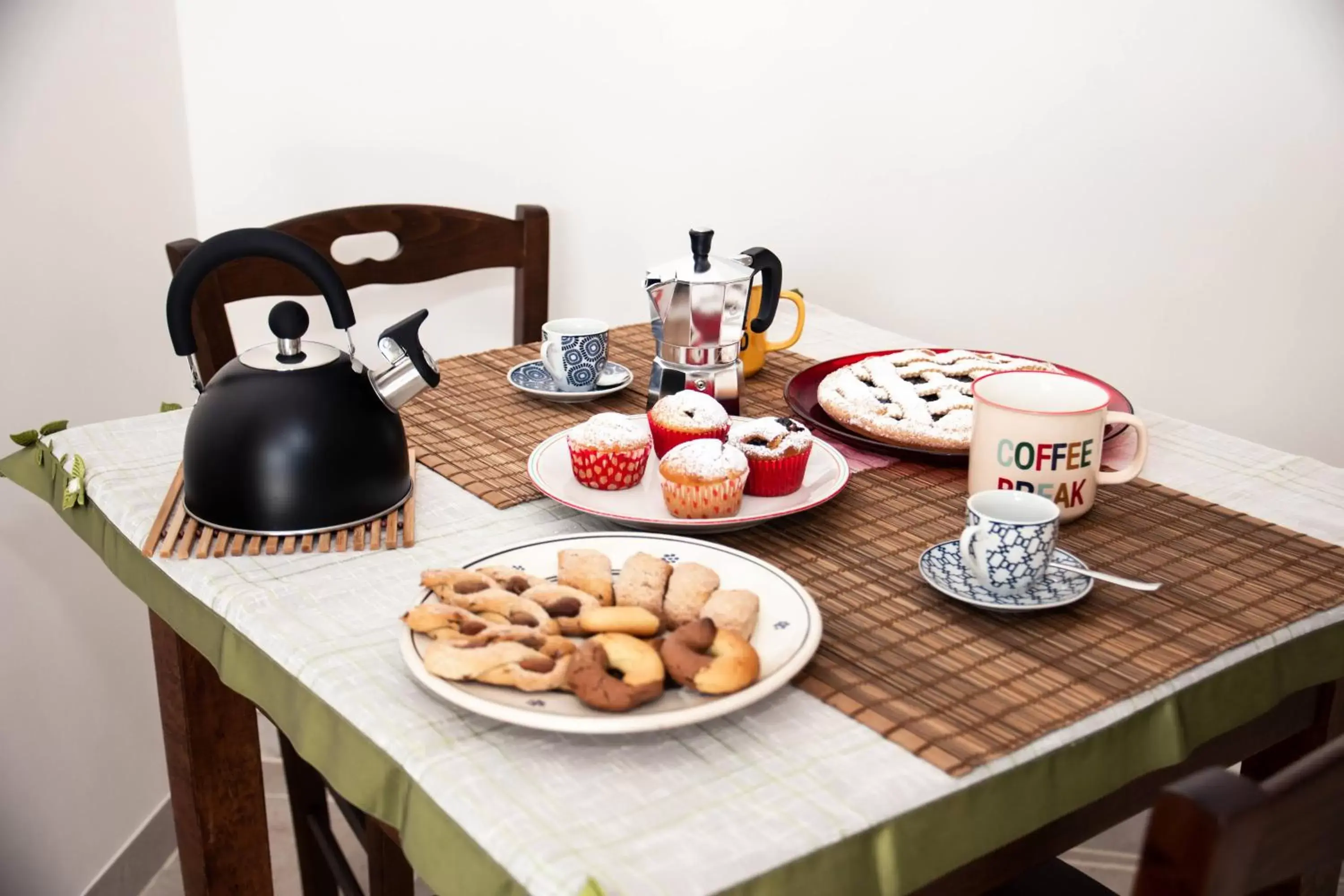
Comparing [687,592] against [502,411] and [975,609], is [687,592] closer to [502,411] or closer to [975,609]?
[975,609]

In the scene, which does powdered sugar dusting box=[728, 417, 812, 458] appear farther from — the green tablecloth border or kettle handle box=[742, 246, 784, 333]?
the green tablecloth border

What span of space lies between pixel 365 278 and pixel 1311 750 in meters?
1.22

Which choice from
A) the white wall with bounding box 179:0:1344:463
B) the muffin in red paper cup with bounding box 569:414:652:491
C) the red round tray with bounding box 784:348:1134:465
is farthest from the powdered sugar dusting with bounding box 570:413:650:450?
the white wall with bounding box 179:0:1344:463

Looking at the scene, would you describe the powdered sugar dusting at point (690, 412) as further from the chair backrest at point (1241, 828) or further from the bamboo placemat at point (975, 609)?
the chair backrest at point (1241, 828)

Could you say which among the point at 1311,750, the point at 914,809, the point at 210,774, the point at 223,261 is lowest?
the point at 210,774

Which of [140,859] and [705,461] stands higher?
[705,461]

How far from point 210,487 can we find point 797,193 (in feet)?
4.37

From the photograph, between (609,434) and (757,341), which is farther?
(757,341)

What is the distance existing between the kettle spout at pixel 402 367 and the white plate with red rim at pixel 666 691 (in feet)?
0.56

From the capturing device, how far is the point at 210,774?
1.12 meters

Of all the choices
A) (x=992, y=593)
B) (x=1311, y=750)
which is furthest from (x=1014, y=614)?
(x=1311, y=750)

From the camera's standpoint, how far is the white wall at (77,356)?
1.58 metres

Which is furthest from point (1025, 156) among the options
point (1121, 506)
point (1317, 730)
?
point (1317, 730)

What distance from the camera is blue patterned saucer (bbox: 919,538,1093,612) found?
846 millimetres
